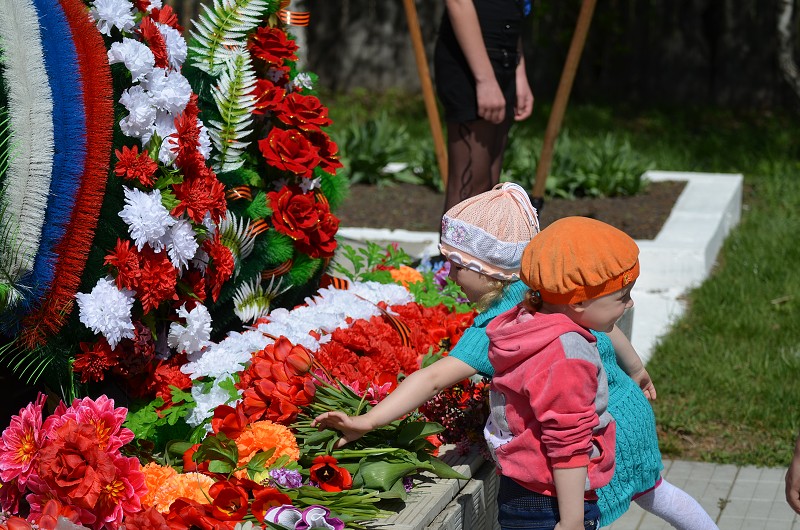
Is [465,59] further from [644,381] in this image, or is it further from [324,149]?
[644,381]

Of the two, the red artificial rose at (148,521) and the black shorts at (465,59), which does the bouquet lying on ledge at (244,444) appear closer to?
the red artificial rose at (148,521)

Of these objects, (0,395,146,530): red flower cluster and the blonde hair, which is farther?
the blonde hair

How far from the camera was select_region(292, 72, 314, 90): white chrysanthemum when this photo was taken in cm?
329

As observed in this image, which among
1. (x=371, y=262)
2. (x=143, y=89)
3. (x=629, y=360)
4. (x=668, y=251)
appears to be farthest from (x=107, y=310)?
(x=668, y=251)

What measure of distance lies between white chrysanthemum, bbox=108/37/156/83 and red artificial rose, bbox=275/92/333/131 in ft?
1.81

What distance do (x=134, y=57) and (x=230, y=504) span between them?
1.11 metres

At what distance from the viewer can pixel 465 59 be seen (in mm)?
4102

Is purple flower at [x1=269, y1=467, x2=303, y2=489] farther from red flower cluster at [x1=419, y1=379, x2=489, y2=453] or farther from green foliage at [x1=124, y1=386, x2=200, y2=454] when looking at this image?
red flower cluster at [x1=419, y1=379, x2=489, y2=453]

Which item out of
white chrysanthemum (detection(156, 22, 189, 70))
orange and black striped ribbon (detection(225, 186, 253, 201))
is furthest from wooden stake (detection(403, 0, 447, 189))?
white chrysanthemum (detection(156, 22, 189, 70))

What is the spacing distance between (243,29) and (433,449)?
1287 millimetres

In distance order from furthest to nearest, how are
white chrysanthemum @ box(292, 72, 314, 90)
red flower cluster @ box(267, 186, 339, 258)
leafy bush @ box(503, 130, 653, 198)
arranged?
leafy bush @ box(503, 130, 653, 198) < white chrysanthemum @ box(292, 72, 314, 90) < red flower cluster @ box(267, 186, 339, 258)

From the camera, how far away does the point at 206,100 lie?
2998mm

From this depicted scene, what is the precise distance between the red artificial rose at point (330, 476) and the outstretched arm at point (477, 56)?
2.01 meters

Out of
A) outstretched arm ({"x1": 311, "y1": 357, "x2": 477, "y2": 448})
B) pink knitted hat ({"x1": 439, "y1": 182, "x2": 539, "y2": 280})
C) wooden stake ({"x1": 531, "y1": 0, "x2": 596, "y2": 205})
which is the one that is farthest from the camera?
wooden stake ({"x1": 531, "y1": 0, "x2": 596, "y2": 205})
